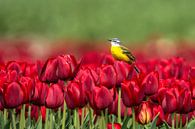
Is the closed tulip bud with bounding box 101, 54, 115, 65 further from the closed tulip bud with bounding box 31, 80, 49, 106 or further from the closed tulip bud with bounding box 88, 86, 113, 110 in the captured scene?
the closed tulip bud with bounding box 88, 86, 113, 110

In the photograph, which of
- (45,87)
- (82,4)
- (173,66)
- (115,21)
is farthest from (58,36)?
(45,87)

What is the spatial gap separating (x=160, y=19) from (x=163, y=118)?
14774mm

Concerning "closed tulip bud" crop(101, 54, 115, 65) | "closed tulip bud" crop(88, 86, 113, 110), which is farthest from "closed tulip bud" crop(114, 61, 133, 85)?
"closed tulip bud" crop(101, 54, 115, 65)

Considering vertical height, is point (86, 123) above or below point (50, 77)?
below

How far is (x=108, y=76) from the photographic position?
3545 mm

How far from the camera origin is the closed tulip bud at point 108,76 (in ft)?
11.6

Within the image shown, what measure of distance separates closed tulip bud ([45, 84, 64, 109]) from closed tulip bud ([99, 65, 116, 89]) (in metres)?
0.19

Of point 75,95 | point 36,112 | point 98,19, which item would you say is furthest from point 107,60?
point 98,19


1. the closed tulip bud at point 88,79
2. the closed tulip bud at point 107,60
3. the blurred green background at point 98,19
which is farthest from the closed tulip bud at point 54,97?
the blurred green background at point 98,19

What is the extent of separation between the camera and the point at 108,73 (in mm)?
3541

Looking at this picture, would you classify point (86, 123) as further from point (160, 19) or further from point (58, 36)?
point (160, 19)

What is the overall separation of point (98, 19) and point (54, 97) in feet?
50.8

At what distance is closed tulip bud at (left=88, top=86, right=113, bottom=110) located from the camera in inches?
132

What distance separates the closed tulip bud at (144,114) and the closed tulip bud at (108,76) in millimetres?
161
